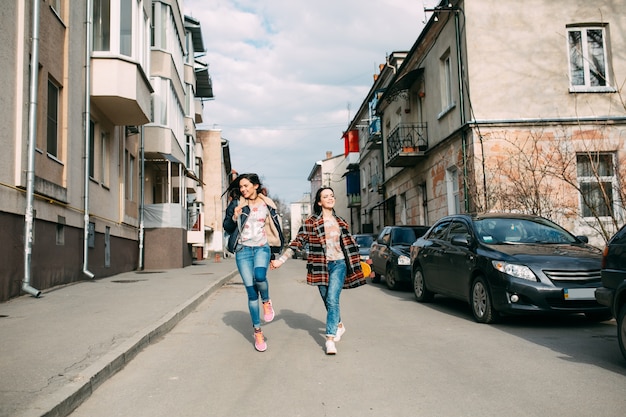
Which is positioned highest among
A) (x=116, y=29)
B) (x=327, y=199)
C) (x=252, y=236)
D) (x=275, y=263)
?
(x=116, y=29)

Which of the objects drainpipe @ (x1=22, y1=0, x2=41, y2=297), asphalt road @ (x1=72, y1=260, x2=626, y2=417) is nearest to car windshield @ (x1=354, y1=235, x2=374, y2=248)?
asphalt road @ (x1=72, y1=260, x2=626, y2=417)

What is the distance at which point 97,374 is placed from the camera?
4.87 metres

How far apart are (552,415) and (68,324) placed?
604 cm

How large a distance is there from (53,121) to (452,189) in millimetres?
13274

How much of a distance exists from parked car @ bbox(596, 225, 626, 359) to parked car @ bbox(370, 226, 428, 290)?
7.52 m

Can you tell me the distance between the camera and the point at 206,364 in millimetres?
5738

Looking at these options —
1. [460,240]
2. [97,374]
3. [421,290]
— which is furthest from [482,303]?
[97,374]

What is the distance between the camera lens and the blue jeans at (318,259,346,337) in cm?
617

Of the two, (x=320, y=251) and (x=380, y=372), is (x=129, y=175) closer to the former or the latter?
(x=320, y=251)

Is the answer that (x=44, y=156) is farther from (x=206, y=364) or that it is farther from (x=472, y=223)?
(x=472, y=223)

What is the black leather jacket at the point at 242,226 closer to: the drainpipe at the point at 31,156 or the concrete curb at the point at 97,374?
the concrete curb at the point at 97,374

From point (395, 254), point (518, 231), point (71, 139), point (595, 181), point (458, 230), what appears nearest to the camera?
point (518, 231)

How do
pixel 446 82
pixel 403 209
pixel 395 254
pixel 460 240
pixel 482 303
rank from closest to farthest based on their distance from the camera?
pixel 482 303, pixel 460 240, pixel 395 254, pixel 446 82, pixel 403 209

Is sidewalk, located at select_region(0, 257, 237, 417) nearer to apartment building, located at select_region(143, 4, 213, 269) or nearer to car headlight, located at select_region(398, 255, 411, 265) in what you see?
car headlight, located at select_region(398, 255, 411, 265)
